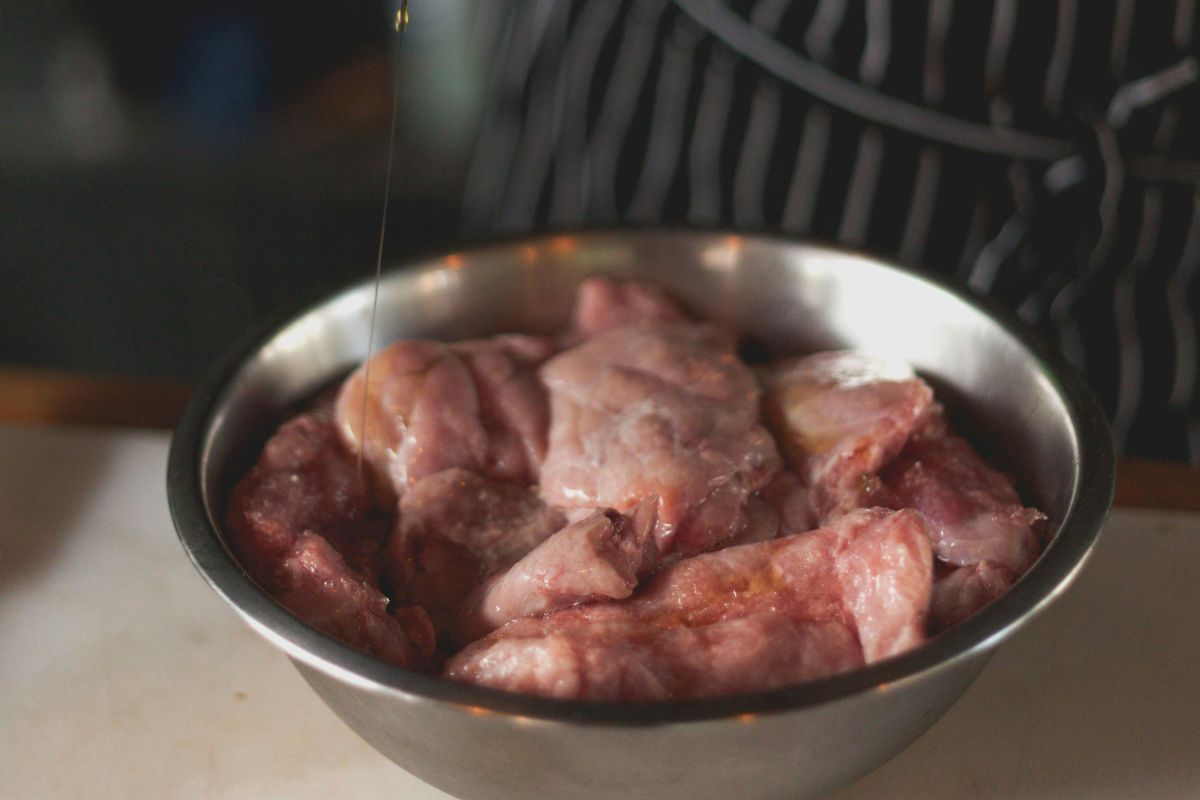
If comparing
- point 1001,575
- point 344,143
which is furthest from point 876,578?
point 344,143

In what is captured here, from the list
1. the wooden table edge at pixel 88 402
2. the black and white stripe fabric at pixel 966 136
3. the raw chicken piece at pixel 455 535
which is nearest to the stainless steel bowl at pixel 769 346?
the black and white stripe fabric at pixel 966 136

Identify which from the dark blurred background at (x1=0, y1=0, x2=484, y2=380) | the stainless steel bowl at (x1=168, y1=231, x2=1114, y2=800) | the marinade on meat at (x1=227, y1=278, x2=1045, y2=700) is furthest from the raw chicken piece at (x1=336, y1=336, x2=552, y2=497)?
the dark blurred background at (x1=0, y1=0, x2=484, y2=380)

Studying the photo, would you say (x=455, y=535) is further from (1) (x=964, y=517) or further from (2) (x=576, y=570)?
(1) (x=964, y=517)

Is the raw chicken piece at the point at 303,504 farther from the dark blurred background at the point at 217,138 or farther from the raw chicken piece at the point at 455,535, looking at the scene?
the dark blurred background at the point at 217,138

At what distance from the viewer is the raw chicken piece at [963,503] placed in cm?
138

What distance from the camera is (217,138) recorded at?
13.9 feet

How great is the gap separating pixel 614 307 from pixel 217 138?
2.92 meters

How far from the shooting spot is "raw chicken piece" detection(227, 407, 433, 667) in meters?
1.29

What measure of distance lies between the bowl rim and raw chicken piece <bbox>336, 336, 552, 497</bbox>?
0.19 meters

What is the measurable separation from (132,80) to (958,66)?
330 cm

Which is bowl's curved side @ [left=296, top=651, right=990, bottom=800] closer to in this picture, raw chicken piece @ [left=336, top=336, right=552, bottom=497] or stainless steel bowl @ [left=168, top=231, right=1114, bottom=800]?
stainless steel bowl @ [left=168, top=231, right=1114, bottom=800]

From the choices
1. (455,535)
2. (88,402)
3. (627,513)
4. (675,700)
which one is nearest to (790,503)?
(627,513)

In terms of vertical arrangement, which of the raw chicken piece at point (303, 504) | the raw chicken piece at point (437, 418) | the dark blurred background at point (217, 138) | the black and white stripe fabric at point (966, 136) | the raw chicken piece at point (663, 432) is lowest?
the dark blurred background at point (217, 138)

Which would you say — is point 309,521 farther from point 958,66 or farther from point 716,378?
point 958,66
